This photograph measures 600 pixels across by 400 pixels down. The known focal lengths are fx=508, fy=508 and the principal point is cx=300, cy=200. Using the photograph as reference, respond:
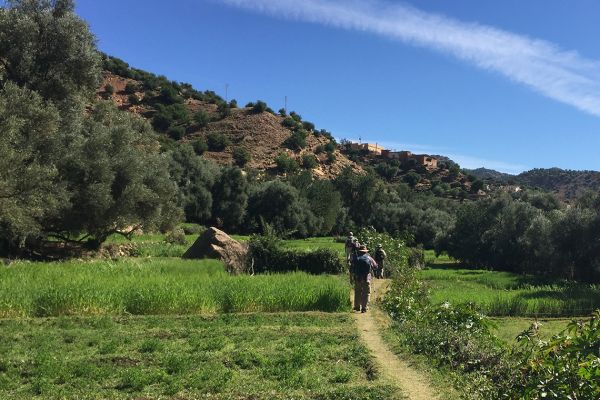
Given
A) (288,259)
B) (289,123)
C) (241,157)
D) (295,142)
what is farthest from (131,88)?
(288,259)

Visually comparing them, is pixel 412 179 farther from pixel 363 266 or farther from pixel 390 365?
pixel 390 365

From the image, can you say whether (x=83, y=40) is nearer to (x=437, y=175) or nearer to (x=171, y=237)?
(x=171, y=237)

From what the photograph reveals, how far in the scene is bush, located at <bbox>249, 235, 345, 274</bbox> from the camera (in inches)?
1233

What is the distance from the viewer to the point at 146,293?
1616cm

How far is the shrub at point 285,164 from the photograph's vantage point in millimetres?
102938

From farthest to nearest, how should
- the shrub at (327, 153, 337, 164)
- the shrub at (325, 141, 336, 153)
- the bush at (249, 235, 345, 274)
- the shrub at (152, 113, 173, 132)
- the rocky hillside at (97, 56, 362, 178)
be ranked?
the shrub at (325, 141, 336, 153) → the shrub at (327, 153, 337, 164) → the rocky hillside at (97, 56, 362, 178) → the shrub at (152, 113, 173, 132) → the bush at (249, 235, 345, 274)

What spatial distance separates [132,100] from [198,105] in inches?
690

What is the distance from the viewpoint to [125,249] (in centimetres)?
3641

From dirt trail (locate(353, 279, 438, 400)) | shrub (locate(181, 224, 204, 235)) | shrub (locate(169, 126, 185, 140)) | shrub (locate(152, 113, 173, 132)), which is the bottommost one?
dirt trail (locate(353, 279, 438, 400))

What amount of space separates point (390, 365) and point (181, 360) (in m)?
4.38

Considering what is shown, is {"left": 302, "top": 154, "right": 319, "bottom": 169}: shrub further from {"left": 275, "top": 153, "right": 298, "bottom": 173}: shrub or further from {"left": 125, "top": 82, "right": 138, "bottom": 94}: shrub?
{"left": 125, "top": 82, "right": 138, "bottom": 94}: shrub

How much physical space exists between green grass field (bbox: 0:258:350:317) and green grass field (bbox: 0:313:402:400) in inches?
42.9

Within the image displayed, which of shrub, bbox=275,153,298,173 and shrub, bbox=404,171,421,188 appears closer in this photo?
shrub, bbox=275,153,298,173

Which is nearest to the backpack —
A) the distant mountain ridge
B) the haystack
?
the haystack
